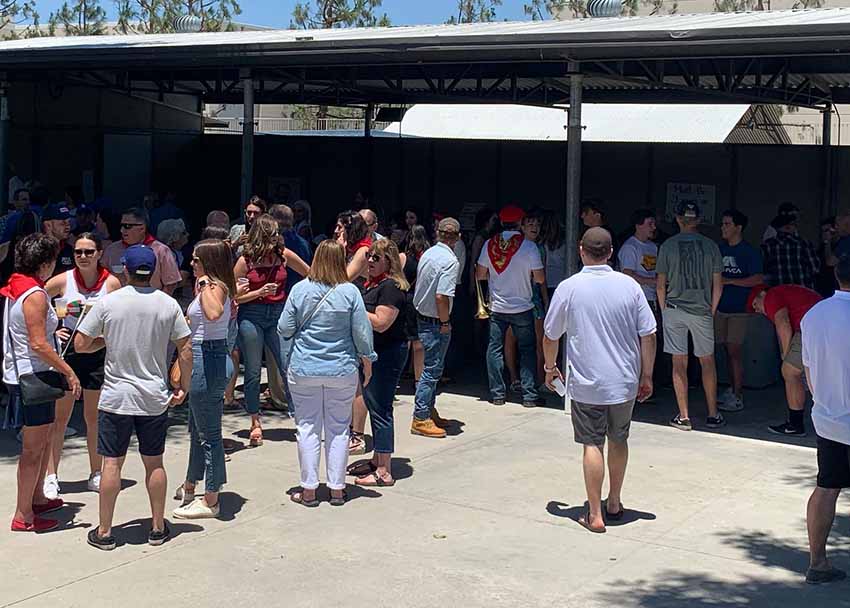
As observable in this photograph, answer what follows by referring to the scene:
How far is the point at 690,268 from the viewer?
972 centimetres

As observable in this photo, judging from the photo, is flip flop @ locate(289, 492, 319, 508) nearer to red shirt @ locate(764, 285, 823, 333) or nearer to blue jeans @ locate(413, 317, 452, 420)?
blue jeans @ locate(413, 317, 452, 420)

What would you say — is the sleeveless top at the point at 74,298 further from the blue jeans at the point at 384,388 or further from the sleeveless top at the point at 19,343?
the blue jeans at the point at 384,388

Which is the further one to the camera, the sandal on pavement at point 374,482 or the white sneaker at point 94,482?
the sandal on pavement at point 374,482

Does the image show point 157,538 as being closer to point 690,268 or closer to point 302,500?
point 302,500

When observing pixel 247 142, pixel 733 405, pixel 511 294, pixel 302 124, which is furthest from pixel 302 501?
pixel 302 124

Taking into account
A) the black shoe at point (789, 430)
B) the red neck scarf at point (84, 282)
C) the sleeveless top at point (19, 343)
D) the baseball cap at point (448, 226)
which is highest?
the baseball cap at point (448, 226)

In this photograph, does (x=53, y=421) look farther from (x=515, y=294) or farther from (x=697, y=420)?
(x=697, y=420)

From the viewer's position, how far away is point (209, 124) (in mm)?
25422

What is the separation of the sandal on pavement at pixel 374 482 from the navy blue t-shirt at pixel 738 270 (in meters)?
4.25

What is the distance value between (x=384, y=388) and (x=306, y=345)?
2.82 ft

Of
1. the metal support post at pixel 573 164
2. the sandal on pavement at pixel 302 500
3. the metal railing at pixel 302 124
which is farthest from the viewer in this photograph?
the metal railing at pixel 302 124

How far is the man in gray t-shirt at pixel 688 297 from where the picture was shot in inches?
381

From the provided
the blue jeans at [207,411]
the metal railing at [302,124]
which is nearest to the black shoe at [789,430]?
the blue jeans at [207,411]

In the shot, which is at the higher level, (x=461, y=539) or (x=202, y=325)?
(x=202, y=325)
